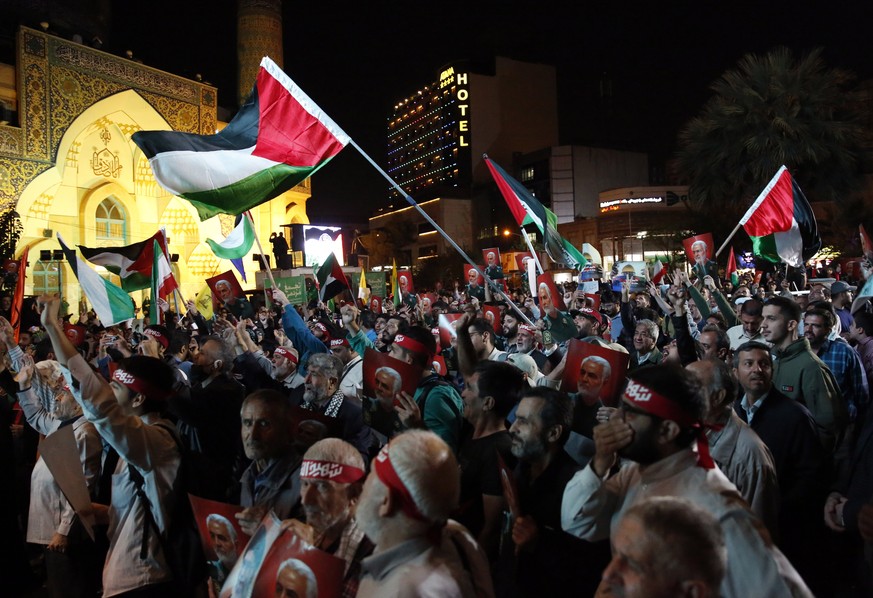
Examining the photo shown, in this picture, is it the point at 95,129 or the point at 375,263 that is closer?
the point at 95,129

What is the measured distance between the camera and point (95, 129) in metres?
28.8

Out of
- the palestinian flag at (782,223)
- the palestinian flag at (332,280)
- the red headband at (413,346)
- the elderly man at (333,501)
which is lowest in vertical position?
the elderly man at (333,501)

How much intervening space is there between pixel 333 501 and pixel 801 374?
3829 millimetres

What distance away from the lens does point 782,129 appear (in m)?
19.1

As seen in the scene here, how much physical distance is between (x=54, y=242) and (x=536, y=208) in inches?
941

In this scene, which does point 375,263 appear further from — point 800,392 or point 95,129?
point 800,392

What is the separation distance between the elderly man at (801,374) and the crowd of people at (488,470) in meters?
0.02

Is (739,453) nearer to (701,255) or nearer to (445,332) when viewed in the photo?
(445,332)

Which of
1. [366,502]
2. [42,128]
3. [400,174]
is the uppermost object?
[400,174]

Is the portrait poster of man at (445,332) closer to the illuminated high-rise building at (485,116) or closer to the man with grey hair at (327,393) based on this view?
the man with grey hair at (327,393)

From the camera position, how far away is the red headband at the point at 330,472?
8.82ft

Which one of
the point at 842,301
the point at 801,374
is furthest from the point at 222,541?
the point at 842,301

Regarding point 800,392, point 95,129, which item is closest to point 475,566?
point 800,392

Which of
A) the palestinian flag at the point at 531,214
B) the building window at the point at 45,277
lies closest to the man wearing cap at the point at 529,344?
the palestinian flag at the point at 531,214
